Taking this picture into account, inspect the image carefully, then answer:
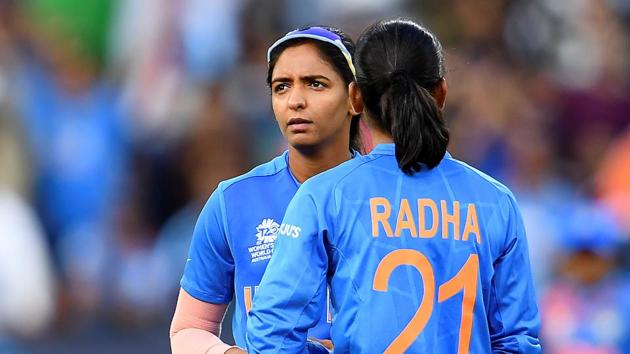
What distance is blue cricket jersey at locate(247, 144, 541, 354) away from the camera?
9.29ft

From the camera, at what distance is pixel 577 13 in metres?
8.66

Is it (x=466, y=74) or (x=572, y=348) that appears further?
(x=466, y=74)

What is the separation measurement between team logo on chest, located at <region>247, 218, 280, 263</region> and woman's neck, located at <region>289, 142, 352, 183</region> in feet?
0.55

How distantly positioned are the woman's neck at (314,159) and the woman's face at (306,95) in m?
0.04

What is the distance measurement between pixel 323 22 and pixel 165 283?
1.96 metres

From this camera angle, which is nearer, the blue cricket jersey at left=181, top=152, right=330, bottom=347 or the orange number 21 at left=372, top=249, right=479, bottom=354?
the orange number 21 at left=372, top=249, right=479, bottom=354

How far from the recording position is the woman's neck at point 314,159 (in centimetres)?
349

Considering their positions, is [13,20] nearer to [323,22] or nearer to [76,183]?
[76,183]

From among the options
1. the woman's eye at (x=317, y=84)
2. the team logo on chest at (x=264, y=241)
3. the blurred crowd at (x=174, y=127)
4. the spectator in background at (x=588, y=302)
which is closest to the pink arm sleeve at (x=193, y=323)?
the team logo on chest at (x=264, y=241)

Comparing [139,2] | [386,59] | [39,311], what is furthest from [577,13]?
[386,59]

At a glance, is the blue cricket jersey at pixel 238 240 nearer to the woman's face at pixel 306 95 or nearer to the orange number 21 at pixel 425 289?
the woman's face at pixel 306 95

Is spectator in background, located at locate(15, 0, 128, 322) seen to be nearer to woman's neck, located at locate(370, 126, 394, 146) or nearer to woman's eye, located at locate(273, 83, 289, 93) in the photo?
woman's eye, located at locate(273, 83, 289, 93)

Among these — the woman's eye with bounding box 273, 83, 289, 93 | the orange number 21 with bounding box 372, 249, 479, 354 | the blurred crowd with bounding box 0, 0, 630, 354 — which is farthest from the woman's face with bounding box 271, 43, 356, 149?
the blurred crowd with bounding box 0, 0, 630, 354

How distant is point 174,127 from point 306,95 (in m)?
5.01
